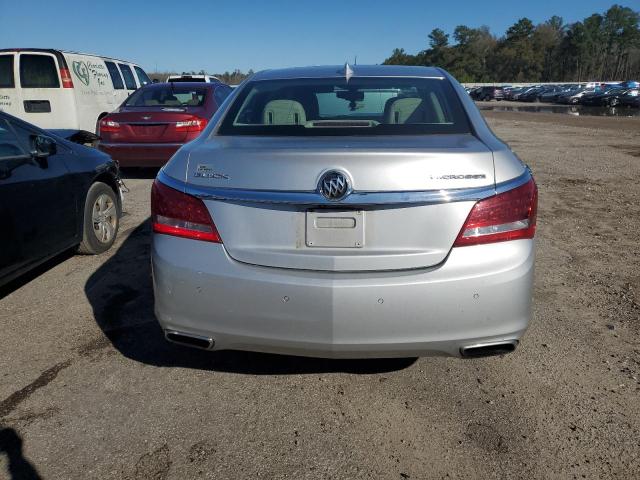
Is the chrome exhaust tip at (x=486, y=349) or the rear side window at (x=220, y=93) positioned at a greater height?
the rear side window at (x=220, y=93)

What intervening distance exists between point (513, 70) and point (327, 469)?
14264 centimetres

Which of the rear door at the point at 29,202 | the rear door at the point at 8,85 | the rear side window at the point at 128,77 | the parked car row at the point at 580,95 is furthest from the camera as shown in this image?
the parked car row at the point at 580,95

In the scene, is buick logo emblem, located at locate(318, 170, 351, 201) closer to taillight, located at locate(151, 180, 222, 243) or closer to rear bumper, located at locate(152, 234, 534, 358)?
rear bumper, located at locate(152, 234, 534, 358)

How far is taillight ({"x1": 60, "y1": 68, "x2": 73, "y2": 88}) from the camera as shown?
9.88 meters

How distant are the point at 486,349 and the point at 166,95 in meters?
8.22

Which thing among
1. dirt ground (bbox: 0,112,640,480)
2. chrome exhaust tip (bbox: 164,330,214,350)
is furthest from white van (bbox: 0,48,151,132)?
chrome exhaust tip (bbox: 164,330,214,350)

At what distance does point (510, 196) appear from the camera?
2.21 m

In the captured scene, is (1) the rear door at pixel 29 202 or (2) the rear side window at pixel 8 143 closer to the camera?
(1) the rear door at pixel 29 202

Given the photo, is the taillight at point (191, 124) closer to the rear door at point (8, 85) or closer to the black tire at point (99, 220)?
the black tire at point (99, 220)

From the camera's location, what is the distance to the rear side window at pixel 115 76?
40.0 ft

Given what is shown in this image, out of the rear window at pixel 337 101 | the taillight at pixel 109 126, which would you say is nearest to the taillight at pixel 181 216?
the rear window at pixel 337 101

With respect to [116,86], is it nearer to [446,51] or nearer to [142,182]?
[142,182]

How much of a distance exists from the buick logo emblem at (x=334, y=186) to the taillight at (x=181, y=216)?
513 mm

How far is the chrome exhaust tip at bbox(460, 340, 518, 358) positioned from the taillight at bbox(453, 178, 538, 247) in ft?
1.52
